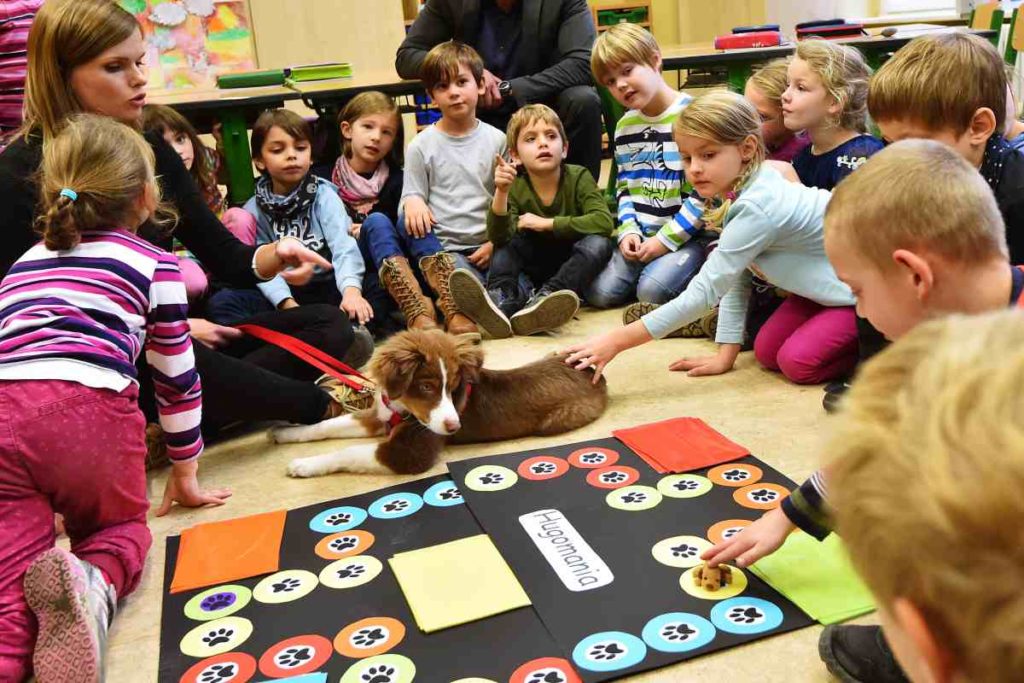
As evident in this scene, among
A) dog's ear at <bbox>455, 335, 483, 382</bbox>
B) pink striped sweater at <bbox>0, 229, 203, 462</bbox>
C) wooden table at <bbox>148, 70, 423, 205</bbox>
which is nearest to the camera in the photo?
pink striped sweater at <bbox>0, 229, 203, 462</bbox>

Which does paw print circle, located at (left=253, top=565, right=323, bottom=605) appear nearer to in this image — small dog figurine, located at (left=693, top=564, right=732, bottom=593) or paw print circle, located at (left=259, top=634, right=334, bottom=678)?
paw print circle, located at (left=259, top=634, right=334, bottom=678)

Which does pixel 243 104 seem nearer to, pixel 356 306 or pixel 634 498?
pixel 356 306

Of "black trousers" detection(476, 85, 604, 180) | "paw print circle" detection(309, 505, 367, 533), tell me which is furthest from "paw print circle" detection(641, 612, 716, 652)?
"black trousers" detection(476, 85, 604, 180)

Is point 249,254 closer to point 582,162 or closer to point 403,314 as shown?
point 403,314

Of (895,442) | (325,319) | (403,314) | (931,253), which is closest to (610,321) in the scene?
(403,314)

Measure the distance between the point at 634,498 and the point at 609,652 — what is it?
497 millimetres

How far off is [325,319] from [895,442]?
226 cm

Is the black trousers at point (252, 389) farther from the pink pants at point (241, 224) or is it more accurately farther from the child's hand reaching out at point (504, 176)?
the child's hand reaching out at point (504, 176)

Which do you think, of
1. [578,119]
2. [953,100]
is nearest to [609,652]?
[953,100]

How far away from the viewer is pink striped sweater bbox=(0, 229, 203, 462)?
5.07 ft

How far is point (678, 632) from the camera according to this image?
4.47ft

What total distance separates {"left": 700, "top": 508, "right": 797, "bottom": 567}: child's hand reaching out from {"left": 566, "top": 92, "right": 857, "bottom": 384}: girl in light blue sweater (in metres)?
0.93

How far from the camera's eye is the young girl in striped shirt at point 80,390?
135 cm

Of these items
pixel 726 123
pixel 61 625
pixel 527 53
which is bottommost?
pixel 61 625
